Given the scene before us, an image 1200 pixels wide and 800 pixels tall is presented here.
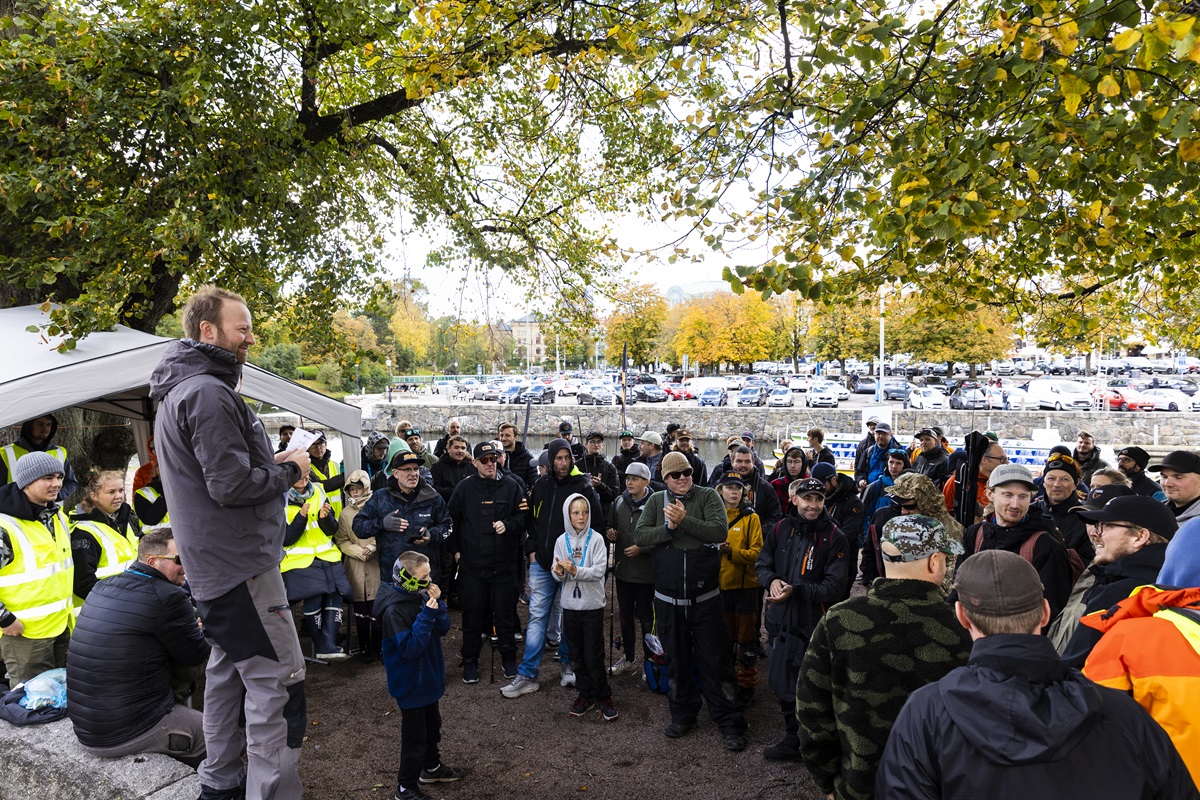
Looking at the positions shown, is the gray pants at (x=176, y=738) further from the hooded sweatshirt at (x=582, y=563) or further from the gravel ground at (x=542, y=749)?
the hooded sweatshirt at (x=582, y=563)

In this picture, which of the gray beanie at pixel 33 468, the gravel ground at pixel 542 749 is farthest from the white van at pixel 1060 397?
the gray beanie at pixel 33 468

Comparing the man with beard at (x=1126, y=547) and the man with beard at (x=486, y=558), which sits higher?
the man with beard at (x=1126, y=547)

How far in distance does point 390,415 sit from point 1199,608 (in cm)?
3646

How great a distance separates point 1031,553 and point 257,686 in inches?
168

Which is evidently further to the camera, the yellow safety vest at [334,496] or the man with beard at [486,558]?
the yellow safety vest at [334,496]

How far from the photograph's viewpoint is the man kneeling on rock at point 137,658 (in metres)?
3.33

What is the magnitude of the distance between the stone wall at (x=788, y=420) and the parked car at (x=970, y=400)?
14.1 feet

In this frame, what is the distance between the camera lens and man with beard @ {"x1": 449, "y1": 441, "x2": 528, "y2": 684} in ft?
19.9

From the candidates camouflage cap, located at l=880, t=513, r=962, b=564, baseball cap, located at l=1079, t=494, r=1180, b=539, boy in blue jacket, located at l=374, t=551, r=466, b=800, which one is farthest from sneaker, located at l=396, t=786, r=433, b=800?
baseball cap, located at l=1079, t=494, r=1180, b=539

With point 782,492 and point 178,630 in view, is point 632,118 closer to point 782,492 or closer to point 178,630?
point 782,492

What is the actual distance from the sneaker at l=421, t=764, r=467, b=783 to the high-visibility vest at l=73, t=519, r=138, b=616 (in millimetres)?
2472

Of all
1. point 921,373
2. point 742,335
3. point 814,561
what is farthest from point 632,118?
point 921,373

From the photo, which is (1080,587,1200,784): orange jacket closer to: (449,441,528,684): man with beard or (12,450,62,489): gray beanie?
(449,441,528,684): man with beard

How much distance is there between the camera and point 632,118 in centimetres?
849
